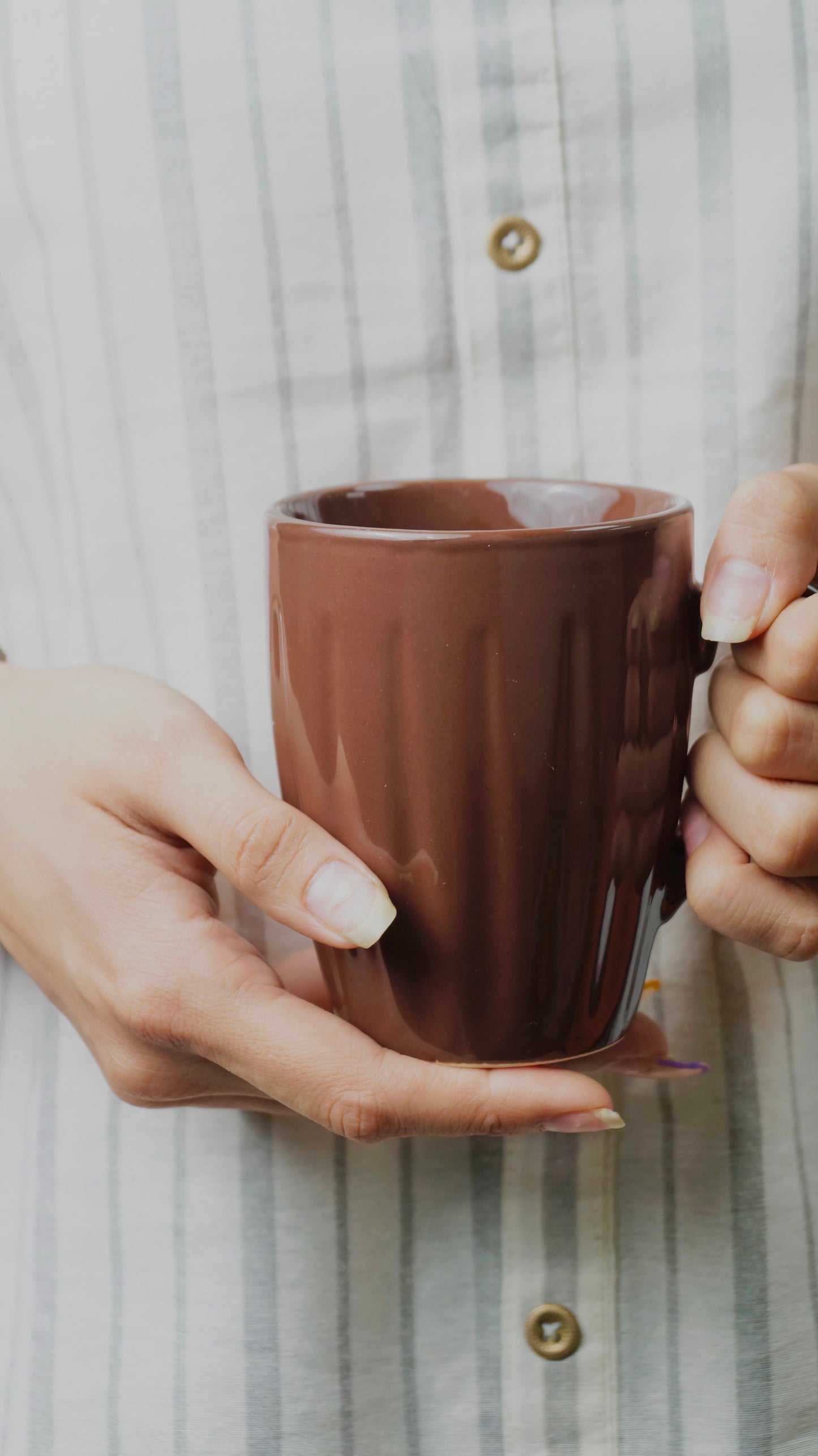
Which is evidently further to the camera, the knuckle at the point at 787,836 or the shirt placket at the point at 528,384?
the shirt placket at the point at 528,384

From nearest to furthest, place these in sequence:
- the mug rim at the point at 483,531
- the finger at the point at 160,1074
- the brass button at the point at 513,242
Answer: the mug rim at the point at 483,531, the finger at the point at 160,1074, the brass button at the point at 513,242

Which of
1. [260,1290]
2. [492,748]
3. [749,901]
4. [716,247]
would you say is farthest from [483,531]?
[260,1290]

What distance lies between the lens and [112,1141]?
58cm

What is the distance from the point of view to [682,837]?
45cm

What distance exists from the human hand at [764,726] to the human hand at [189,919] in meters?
0.09

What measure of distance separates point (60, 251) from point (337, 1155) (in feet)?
1.61

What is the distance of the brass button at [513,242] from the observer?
544 mm

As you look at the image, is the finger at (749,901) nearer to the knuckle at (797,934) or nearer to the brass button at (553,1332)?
the knuckle at (797,934)

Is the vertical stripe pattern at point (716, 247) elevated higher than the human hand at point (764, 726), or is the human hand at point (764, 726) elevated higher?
the vertical stripe pattern at point (716, 247)

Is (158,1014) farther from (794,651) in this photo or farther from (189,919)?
(794,651)

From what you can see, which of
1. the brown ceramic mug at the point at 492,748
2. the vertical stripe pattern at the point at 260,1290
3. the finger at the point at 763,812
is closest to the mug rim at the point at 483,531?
the brown ceramic mug at the point at 492,748

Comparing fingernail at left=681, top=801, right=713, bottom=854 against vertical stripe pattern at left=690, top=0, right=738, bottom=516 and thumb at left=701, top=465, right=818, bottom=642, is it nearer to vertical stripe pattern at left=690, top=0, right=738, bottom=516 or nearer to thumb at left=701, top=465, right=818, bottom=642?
thumb at left=701, top=465, right=818, bottom=642

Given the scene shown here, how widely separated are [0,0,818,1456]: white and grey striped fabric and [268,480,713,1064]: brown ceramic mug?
0.55 feet

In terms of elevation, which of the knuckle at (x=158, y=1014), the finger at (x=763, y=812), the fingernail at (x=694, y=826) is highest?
the finger at (x=763, y=812)
